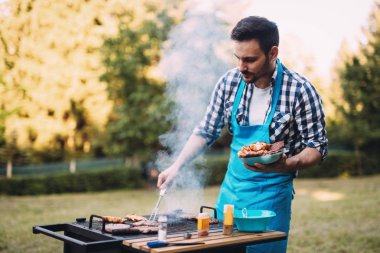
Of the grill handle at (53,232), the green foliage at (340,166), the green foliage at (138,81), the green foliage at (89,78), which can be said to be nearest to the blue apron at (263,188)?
the grill handle at (53,232)

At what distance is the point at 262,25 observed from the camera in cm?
252

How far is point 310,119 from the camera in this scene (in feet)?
8.47

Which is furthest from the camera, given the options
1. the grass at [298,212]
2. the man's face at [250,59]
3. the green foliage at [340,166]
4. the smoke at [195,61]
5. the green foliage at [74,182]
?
the green foliage at [340,166]

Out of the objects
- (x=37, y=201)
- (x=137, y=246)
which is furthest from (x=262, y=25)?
(x=37, y=201)

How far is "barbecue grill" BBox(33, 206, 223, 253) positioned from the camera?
2.13 metres

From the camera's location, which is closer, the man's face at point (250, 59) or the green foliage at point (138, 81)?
the man's face at point (250, 59)

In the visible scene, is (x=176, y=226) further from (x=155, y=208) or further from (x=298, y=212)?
(x=298, y=212)

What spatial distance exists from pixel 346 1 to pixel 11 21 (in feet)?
58.9

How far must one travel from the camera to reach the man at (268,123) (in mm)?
2527

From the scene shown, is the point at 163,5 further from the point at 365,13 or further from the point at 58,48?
the point at 365,13

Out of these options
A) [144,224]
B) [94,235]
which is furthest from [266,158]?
[94,235]

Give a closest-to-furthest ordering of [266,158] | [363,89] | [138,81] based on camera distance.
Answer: [266,158] < [138,81] < [363,89]

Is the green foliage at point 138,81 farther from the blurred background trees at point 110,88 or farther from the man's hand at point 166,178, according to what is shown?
the man's hand at point 166,178

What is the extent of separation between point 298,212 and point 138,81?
783 cm
